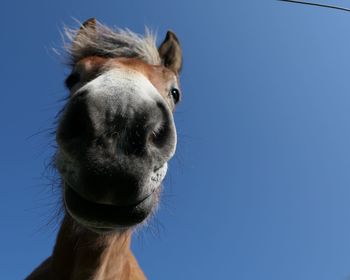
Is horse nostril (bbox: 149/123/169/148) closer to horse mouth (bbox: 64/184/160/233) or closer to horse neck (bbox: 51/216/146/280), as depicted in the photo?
horse mouth (bbox: 64/184/160/233)

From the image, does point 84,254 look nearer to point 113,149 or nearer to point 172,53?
point 113,149

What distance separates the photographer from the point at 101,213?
2354 mm

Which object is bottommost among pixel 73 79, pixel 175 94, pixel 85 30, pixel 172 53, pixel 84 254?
pixel 84 254

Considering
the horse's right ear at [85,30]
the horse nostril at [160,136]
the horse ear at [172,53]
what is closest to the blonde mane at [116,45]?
the horse's right ear at [85,30]

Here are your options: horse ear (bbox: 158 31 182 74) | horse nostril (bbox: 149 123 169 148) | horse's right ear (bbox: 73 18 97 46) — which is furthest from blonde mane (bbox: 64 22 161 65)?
horse nostril (bbox: 149 123 169 148)

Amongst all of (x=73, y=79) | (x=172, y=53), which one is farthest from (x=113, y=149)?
(x=172, y=53)

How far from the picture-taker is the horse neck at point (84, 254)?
354 cm

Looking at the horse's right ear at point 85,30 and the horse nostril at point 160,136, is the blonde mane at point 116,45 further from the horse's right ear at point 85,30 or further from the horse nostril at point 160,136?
the horse nostril at point 160,136

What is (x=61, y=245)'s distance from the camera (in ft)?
12.2

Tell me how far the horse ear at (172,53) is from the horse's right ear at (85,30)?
2.88 feet

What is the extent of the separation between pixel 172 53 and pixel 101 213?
306 centimetres

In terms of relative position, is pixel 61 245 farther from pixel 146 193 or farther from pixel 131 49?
pixel 131 49

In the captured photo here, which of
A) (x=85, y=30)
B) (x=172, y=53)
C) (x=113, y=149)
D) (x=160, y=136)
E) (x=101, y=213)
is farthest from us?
(x=172, y=53)

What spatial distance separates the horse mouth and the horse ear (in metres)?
2.73
